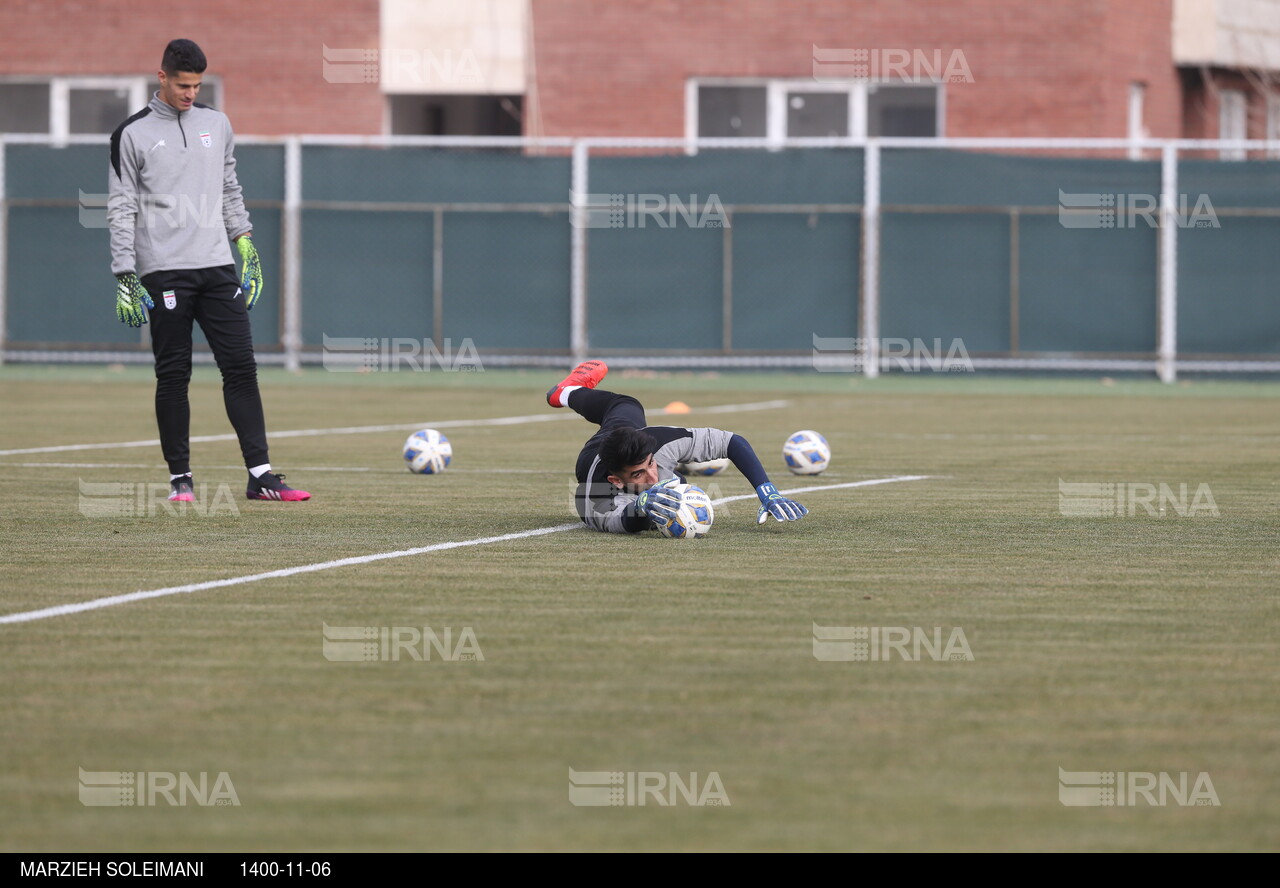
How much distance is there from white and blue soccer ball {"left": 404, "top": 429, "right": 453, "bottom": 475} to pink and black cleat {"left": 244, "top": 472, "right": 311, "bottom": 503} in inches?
72.5

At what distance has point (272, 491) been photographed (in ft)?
36.8

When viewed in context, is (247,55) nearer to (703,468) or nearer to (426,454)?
(426,454)

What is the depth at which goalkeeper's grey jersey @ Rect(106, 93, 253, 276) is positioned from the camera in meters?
11.0

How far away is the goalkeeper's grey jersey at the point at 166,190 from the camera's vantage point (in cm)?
1100

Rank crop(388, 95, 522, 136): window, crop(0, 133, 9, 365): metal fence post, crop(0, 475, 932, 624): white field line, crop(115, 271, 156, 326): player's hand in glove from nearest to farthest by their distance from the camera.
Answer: crop(0, 475, 932, 624): white field line → crop(115, 271, 156, 326): player's hand in glove → crop(0, 133, 9, 365): metal fence post → crop(388, 95, 522, 136): window

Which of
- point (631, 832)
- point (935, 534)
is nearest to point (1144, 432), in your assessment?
point (935, 534)

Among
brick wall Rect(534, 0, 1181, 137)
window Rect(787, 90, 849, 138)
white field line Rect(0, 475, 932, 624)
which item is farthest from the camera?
window Rect(787, 90, 849, 138)

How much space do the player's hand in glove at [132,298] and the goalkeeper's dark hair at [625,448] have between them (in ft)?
10.3

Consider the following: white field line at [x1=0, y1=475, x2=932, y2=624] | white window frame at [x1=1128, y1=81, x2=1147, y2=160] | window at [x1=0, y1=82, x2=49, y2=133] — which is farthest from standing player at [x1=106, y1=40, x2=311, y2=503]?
white window frame at [x1=1128, y1=81, x2=1147, y2=160]

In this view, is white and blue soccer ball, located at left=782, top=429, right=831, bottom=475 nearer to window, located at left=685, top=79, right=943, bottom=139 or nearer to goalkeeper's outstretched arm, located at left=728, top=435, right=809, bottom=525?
goalkeeper's outstretched arm, located at left=728, top=435, right=809, bottom=525

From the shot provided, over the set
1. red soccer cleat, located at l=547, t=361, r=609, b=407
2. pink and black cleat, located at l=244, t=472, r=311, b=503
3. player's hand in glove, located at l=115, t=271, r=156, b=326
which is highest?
player's hand in glove, located at l=115, t=271, r=156, b=326

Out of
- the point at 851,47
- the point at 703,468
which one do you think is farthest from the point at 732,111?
the point at 703,468

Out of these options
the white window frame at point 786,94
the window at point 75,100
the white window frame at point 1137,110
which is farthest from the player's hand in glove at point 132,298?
the white window frame at point 1137,110

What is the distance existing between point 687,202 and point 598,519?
16.6 meters
